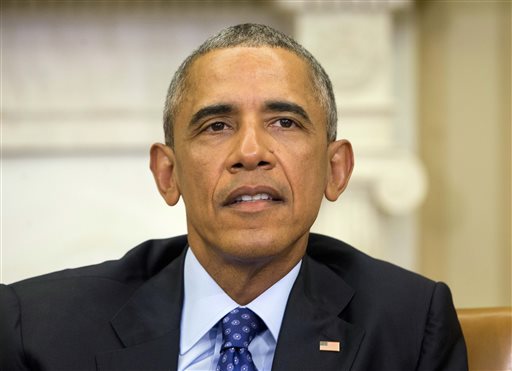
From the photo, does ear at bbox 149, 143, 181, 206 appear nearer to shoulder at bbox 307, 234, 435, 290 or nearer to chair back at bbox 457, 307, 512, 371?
shoulder at bbox 307, 234, 435, 290

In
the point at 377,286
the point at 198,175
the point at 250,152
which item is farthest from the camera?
the point at 377,286

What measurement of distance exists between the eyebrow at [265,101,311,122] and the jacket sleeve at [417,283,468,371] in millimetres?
539

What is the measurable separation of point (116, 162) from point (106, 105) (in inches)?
9.6

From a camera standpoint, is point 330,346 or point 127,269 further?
point 127,269

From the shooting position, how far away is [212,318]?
1.96 m

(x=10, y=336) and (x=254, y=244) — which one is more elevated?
(x=254, y=244)

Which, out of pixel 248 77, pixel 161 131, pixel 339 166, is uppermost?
pixel 161 131

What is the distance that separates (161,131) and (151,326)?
1.83 m

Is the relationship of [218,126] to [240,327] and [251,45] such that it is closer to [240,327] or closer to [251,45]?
[251,45]

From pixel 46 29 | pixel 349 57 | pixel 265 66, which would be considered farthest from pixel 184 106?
pixel 46 29

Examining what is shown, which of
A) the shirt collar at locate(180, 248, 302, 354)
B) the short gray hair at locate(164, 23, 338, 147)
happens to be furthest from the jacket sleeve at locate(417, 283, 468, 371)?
the short gray hair at locate(164, 23, 338, 147)

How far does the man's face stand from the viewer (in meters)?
1.83

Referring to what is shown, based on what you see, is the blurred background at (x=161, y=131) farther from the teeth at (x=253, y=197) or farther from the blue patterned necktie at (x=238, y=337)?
the teeth at (x=253, y=197)

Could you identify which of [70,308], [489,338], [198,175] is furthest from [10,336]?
[489,338]
